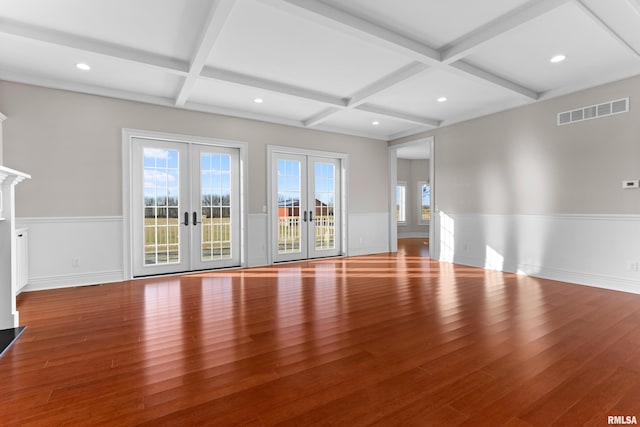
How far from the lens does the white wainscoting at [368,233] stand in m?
7.43

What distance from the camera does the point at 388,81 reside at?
175 inches

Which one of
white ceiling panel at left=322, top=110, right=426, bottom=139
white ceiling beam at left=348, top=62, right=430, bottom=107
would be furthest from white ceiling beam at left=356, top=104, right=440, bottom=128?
white ceiling beam at left=348, top=62, right=430, bottom=107

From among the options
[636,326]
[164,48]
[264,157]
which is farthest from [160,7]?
[636,326]

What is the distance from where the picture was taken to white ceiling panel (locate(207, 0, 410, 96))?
3035mm

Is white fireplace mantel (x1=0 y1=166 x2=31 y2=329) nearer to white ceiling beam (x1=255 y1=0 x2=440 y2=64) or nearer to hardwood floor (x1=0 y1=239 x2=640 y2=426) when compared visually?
hardwood floor (x1=0 y1=239 x2=640 y2=426)

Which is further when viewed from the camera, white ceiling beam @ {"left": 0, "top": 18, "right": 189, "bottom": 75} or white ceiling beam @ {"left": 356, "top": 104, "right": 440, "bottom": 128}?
white ceiling beam @ {"left": 356, "top": 104, "right": 440, "bottom": 128}

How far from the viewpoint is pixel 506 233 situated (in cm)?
555

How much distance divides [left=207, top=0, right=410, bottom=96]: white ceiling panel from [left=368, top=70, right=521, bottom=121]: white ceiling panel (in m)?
0.56

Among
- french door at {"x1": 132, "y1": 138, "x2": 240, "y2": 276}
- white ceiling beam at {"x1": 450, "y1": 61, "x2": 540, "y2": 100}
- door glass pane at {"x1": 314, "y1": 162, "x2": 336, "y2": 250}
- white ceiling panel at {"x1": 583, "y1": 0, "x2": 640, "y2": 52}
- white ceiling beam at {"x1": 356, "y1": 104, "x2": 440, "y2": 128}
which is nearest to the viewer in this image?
white ceiling panel at {"x1": 583, "y1": 0, "x2": 640, "y2": 52}

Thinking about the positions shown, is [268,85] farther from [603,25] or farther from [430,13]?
[603,25]

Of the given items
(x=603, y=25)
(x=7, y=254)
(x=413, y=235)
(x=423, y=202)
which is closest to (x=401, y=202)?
(x=423, y=202)

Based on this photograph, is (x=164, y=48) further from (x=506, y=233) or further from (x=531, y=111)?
(x=506, y=233)

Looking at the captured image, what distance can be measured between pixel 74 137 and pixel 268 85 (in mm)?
2880

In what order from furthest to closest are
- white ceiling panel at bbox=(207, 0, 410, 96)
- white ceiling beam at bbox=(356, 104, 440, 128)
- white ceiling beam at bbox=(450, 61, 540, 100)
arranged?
white ceiling beam at bbox=(356, 104, 440, 128) < white ceiling beam at bbox=(450, 61, 540, 100) < white ceiling panel at bbox=(207, 0, 410, 96)
